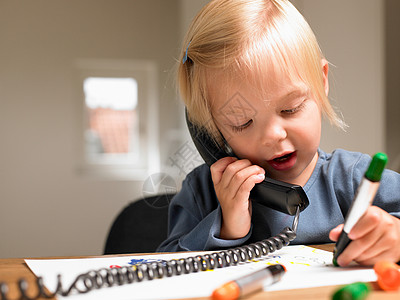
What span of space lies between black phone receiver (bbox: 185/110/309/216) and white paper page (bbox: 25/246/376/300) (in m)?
0.09

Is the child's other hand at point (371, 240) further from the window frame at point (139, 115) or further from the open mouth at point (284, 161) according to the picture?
the window frame at point (139, 115)

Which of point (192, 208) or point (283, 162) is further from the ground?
point (283, 162)

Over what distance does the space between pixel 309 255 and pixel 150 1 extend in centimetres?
489

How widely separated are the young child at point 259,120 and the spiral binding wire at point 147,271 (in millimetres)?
104

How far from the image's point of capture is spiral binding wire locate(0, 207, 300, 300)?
0.42 metres

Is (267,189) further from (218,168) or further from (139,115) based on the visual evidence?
(139,115)

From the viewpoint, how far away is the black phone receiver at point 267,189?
2.35 ft

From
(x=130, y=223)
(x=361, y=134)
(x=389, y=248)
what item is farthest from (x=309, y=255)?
(x=361, y=134)

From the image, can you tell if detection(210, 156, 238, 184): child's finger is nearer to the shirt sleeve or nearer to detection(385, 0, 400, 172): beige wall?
the shirt sleeve

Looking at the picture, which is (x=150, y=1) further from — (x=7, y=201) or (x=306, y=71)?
(x=306, y=71)

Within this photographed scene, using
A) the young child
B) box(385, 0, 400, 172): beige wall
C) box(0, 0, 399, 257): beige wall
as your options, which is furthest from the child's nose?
box(0, 0, 399, 257): beige wall

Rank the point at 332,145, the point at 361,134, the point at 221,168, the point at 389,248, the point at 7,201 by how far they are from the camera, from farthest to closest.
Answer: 1. the point at 7,201
2. the point at 361,134
3. the point at 332,145
4. the point at 221,168
5. the point at 389,248

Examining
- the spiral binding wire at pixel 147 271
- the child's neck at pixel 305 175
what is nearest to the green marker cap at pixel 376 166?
the spiral binding wire at pixel 147 271

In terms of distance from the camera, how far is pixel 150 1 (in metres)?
5.14
